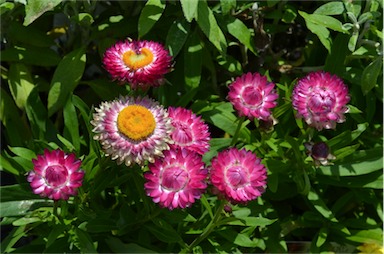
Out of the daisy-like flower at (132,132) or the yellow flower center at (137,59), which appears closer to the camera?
the daisy-like flower at (132,132)

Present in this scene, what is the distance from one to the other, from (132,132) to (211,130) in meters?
0.69

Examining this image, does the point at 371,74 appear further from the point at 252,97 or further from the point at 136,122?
the point at 136,122

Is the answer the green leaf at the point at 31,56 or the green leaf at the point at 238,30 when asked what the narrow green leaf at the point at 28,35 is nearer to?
the green leaf at the point at 31,56

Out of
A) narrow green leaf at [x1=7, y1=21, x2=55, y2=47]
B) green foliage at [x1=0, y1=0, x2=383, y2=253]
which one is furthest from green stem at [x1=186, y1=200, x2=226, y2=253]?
narrow green leaf at [x1=7, y1=21, x2=55, y2=47]

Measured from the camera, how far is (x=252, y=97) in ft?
4.87

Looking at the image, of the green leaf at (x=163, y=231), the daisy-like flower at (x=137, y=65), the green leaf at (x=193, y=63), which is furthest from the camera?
the green leaf at (x=193, y=63)

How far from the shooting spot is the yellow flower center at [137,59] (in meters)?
1.48

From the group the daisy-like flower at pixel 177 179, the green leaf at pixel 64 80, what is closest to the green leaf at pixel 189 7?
the daisy-like flower at pixel 177 179

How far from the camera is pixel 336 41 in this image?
1.81 m

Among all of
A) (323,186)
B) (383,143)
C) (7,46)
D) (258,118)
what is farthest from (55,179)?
(383,143)

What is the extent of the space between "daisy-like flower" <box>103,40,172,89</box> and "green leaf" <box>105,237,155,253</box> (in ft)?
1.55

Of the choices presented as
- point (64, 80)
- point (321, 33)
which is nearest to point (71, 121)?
point (64, 80)

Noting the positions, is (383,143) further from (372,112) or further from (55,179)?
(55,179)

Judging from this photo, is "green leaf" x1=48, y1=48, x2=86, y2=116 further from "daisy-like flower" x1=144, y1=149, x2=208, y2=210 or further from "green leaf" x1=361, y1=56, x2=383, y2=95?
"green leaf" x1=361, y1=56, x2=383, y2=95
